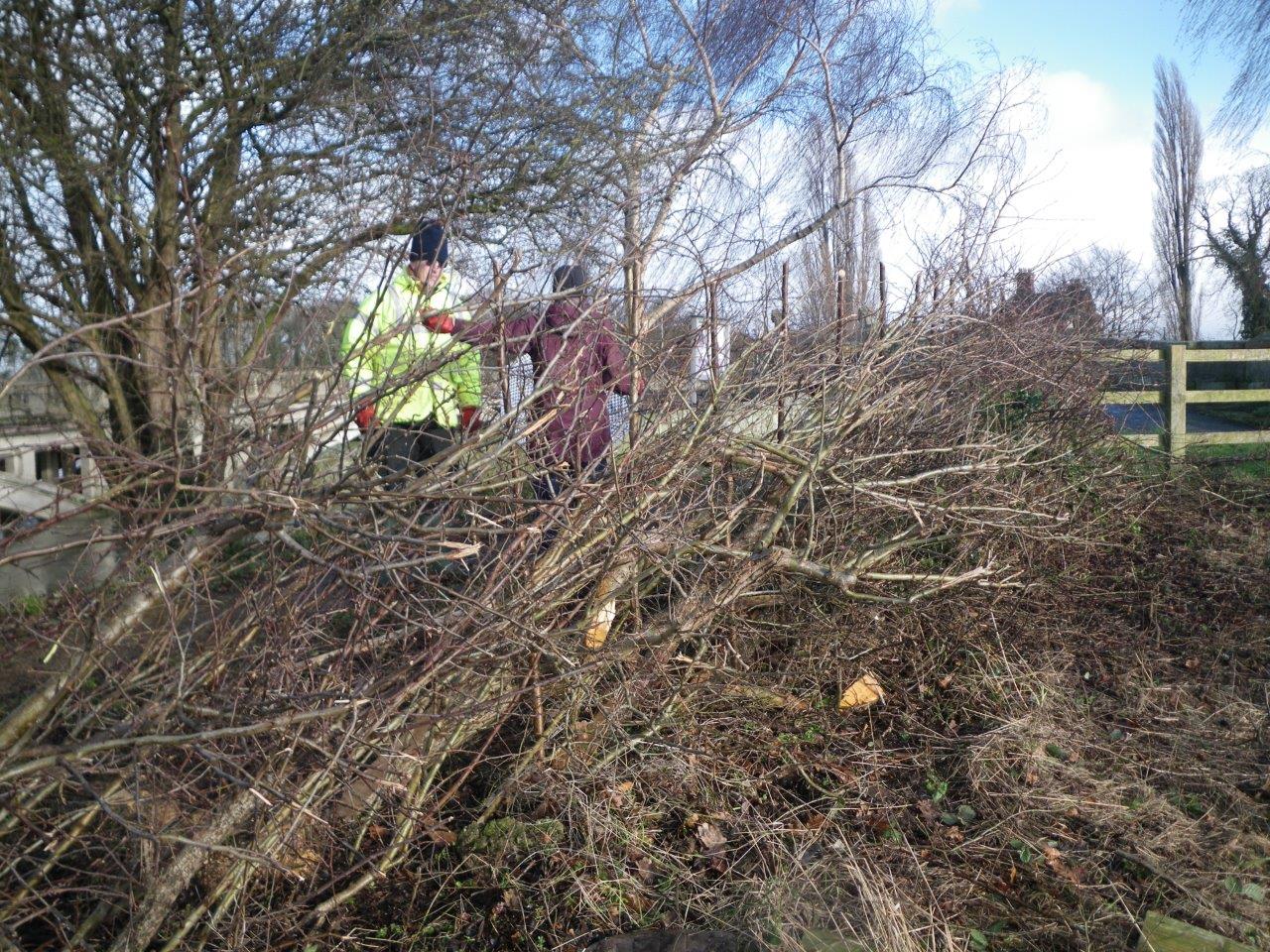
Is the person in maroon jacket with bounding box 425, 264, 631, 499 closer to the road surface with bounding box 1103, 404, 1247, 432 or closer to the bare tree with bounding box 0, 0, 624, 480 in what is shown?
the bare tree with bounding box 0, 0, 624, 480

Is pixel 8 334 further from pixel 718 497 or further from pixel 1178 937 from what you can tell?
pixel 1178 937

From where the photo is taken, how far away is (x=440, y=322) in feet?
11.2

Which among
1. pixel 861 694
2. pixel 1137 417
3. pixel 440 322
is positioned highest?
pixel 440 322

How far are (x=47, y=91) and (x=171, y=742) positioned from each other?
20.8 feet

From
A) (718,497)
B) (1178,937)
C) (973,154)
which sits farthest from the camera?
(973,154)

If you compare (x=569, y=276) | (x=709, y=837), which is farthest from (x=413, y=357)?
(x=709, y=837)

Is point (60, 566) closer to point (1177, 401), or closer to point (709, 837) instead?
point (709, 837)

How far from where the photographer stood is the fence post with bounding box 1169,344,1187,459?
8.09m

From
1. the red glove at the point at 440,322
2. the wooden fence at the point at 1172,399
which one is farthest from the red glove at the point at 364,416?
the wooden fence at the point at 1172,399

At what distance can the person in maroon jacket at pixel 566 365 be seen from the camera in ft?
11.3

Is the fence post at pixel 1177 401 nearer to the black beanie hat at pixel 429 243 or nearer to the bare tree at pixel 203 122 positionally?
the bare tree at pixel 203 122

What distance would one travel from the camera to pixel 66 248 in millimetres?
7641

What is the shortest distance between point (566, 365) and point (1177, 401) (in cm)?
668

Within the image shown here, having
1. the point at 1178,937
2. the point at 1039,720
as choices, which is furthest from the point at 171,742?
the point at 1039,720
